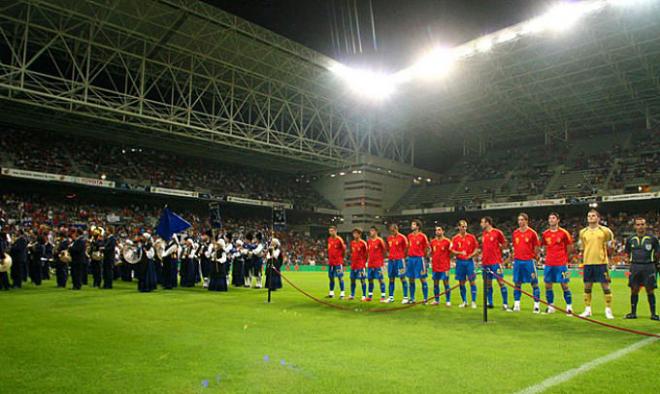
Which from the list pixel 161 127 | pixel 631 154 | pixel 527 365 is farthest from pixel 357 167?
pixel 527 365

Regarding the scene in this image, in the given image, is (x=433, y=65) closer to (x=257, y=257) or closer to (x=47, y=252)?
(x=257, y=257)

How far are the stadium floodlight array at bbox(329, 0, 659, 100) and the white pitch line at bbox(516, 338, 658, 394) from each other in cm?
2322

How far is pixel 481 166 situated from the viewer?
52.0 metres

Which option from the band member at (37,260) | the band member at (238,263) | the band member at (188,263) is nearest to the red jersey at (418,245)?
the band member at (238,263)

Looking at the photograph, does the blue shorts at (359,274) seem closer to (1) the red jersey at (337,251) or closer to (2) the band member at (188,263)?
(1) the red jersey at (337,251)

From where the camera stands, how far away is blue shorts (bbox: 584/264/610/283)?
966 centimetres

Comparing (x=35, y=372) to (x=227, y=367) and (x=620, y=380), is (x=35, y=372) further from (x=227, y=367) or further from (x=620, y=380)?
(x=620, y=380)

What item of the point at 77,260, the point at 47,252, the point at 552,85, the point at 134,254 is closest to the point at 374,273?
the point at 134,254

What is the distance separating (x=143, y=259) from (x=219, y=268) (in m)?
2.44

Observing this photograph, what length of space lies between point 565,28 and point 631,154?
20.6 m

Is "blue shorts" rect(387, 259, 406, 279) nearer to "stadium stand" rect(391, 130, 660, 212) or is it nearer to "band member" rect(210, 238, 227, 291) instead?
"band member" rect(210, 238, 227, 291)

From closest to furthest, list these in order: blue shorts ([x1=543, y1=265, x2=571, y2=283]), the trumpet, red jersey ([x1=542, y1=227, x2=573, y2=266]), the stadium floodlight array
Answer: blue shorts ([x1=543, y1=265, x2=571, y2=283]), red jersey ([x1=542, y1=227, x2=573, y2=266]), the trumpet, the stadium floodlight array

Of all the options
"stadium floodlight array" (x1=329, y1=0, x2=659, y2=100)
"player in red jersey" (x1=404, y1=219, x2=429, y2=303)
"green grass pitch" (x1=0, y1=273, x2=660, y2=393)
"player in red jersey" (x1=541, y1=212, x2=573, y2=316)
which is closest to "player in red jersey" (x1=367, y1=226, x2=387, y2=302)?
"player in red jersey" (x1=404, y1=219, x2=429, y2=303)

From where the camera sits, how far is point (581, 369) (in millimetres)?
5426
